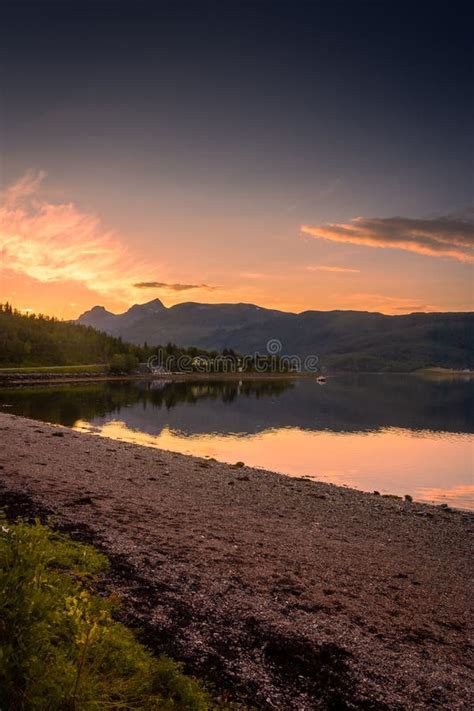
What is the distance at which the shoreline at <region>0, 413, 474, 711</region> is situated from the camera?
37.4ft

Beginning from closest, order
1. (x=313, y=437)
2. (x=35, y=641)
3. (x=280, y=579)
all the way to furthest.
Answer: (x=35, y=641), (x=280, y=579), (x=313, y=437)

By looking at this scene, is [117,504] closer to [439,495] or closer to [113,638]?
[113,638]

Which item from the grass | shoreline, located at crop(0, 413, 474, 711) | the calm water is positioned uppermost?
the grass

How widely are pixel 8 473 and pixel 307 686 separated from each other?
22906 mm

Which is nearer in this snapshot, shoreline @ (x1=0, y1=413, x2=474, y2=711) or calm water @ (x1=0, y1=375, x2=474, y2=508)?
shoreline @ (x1=0, y1=413, x2=474, y2=711)

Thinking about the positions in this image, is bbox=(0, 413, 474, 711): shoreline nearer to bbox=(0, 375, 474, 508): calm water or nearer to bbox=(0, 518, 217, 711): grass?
bbox=(0, 518, 217, 711): grass

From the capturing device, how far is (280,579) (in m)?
17.1

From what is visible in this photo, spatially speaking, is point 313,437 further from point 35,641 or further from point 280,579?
point 35,641

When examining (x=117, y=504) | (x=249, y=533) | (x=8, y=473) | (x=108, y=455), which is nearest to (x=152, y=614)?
(x=249, y=533)

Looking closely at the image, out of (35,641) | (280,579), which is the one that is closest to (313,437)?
(280,579)

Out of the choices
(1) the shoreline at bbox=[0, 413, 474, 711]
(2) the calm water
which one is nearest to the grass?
(1) the shoreline at bbox=[0, 413, 474, 711]

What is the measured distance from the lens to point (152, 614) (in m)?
12.5

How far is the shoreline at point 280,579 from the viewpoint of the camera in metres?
11.4

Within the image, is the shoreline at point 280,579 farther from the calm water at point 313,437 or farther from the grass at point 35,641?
the calm water at point 313,437
